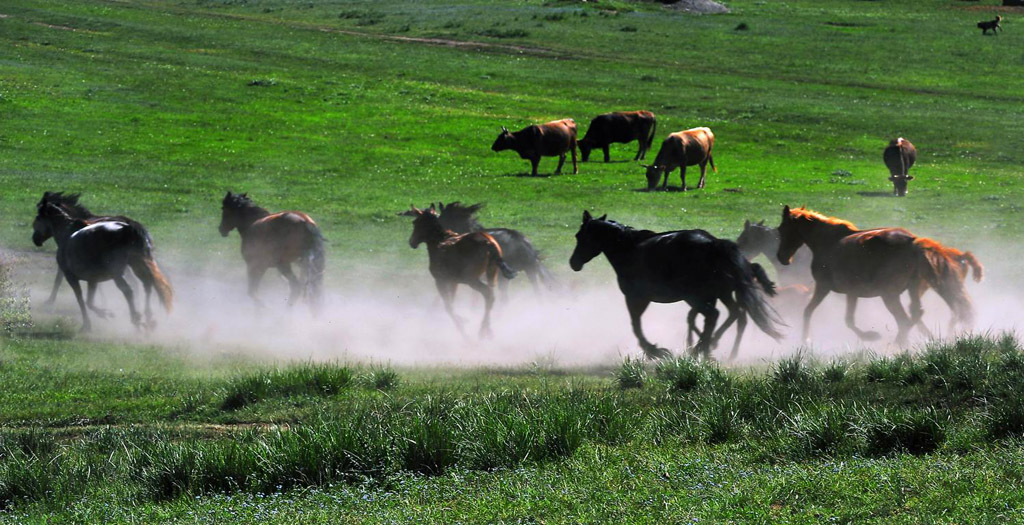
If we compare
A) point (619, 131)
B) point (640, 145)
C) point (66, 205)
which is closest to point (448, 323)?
point (66, 205)

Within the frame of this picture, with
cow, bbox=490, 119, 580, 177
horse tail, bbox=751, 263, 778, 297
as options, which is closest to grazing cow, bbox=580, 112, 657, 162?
cow, bbox=490, 119, 580, 177

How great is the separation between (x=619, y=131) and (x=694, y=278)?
29473mm

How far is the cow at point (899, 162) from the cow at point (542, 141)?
10.3 metres

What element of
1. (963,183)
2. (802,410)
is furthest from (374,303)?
(963,183)

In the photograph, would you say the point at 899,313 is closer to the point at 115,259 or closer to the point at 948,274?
the point at 948,274

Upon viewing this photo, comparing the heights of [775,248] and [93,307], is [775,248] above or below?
above

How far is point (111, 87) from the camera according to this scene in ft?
171

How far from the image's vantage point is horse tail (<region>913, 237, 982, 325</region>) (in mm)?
16125

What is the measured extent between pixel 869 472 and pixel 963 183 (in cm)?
3101

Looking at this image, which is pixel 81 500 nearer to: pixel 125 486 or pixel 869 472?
pixel 125 486

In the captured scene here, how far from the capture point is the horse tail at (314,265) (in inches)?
784

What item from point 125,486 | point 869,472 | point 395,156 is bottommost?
point 395,156

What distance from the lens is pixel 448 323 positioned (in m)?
19.9

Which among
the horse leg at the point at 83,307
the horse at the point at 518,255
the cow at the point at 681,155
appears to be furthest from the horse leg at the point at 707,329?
the cow at the point at 681,155
